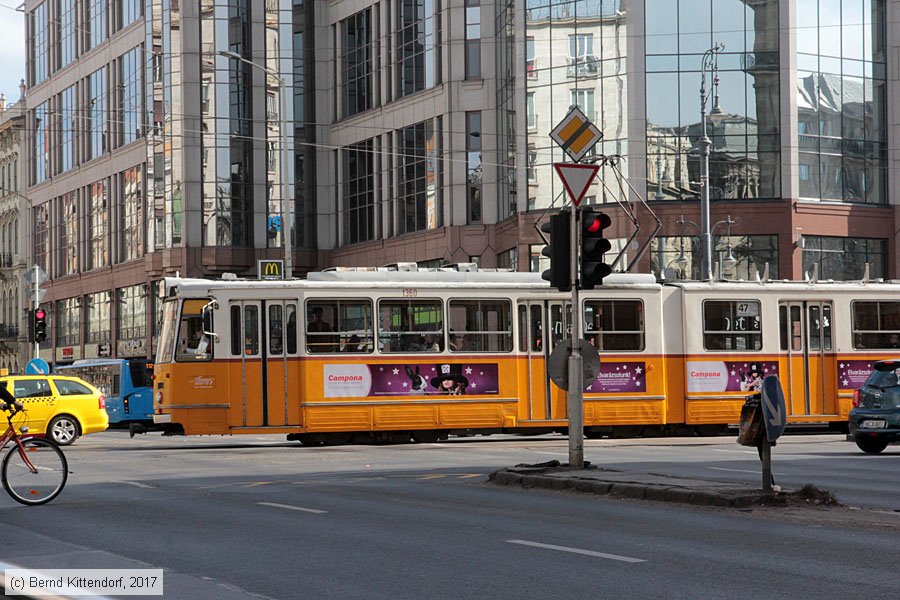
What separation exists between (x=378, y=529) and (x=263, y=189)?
2149 inches

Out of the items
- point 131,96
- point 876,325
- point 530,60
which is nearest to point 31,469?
point 876,325

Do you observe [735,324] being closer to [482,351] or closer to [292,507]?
[482,351]

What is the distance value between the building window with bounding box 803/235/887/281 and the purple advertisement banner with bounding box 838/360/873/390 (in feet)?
66.6

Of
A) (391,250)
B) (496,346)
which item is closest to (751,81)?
(391,250)

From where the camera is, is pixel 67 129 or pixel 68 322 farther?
pixel 68 322

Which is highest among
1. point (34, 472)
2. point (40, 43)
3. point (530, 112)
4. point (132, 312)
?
point (40, 43)

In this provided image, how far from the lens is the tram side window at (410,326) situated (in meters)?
27.0

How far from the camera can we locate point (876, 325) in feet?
97.7

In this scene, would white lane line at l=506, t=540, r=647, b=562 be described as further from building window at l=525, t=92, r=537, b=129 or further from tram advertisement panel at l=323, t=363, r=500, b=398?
building window at l=525, t=92, r=537, b=129

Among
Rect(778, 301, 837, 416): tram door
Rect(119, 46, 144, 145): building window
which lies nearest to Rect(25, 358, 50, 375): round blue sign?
Rect(778, 301, 837, 416): tram door

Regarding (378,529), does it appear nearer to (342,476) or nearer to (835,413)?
(342,476)

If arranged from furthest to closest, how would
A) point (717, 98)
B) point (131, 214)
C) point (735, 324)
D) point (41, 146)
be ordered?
point (41, 146), point (131, 214), point (717, 98), point (735, 324)

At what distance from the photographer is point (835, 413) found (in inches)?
1145

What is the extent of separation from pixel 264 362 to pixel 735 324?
31.5 ft
